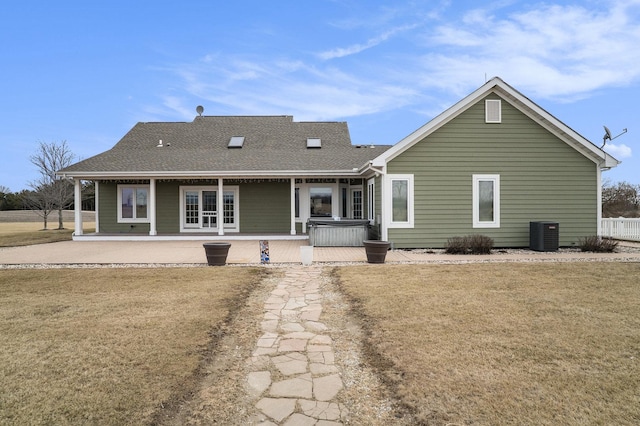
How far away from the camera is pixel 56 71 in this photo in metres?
18.0

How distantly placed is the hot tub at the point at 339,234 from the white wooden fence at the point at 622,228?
11.6 meters

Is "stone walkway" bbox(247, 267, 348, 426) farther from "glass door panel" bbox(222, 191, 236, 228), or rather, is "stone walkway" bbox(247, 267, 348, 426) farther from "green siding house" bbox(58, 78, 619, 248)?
"glass door panel" bbox(222, 191, 236, 228)

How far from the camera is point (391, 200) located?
13.1 m

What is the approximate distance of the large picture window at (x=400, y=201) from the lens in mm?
13055

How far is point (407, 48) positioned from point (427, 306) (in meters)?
15.2

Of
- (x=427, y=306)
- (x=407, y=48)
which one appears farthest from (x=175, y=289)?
(x=407, y=48)

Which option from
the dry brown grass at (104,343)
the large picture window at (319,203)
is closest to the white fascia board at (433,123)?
the large picture window at (319,203)

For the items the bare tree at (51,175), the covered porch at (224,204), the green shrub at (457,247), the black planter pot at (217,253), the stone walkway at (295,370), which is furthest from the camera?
the bare tree at (51,175)

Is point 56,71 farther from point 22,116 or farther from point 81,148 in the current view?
point 81,148

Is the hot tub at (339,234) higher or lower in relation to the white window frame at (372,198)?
lower

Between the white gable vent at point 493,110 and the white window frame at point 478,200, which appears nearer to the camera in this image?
the white gable vent at point 493,110

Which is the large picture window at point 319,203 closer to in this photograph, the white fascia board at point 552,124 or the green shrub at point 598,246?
the white fascia board at point 552,124

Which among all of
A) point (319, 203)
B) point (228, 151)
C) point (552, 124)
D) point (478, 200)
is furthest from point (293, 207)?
point (552, 124)

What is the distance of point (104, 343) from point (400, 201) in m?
10.3
